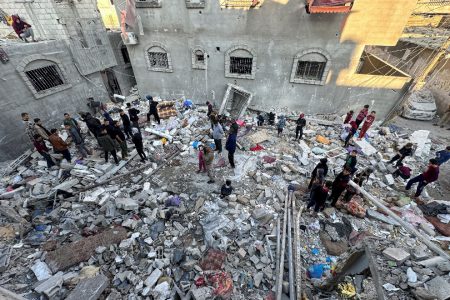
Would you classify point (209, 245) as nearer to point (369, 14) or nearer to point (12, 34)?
point (369, 14)

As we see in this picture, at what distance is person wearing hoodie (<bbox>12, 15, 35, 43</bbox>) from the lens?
354 inches

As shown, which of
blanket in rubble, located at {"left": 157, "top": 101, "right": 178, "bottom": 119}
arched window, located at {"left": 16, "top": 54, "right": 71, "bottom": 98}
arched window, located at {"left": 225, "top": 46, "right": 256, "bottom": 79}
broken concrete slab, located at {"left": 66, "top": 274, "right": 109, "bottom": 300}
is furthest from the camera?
blanket in rubble, located at {"left": 157, "top": 101, "right": 178, "bottom": 119}

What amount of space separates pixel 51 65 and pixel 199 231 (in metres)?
10.7

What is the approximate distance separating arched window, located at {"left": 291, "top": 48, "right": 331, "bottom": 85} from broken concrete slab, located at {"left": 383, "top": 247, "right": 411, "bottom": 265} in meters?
8.73

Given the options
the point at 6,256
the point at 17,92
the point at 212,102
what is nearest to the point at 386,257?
Result: the point at 6,256

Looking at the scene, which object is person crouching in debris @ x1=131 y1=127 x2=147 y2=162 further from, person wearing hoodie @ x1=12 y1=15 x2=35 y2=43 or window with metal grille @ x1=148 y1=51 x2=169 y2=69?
person wearing hoodie @ x1=12 y1=15 x2=35 y2=43

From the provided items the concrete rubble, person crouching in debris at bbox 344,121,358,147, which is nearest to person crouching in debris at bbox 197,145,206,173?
the concrete rubble

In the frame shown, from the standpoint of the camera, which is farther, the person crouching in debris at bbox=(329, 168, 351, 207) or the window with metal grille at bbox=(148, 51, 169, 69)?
the window with metal grille at bbox=(148, 51, 169, 69)

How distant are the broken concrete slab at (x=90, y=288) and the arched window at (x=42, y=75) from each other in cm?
924

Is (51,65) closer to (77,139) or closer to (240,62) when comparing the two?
(77,139)

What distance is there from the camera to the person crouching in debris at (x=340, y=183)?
18.7 feet

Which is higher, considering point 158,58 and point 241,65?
point 158,58

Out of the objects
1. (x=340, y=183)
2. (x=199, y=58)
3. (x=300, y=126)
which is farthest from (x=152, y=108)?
(x=340, y=183)

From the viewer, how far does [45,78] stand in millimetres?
9750
